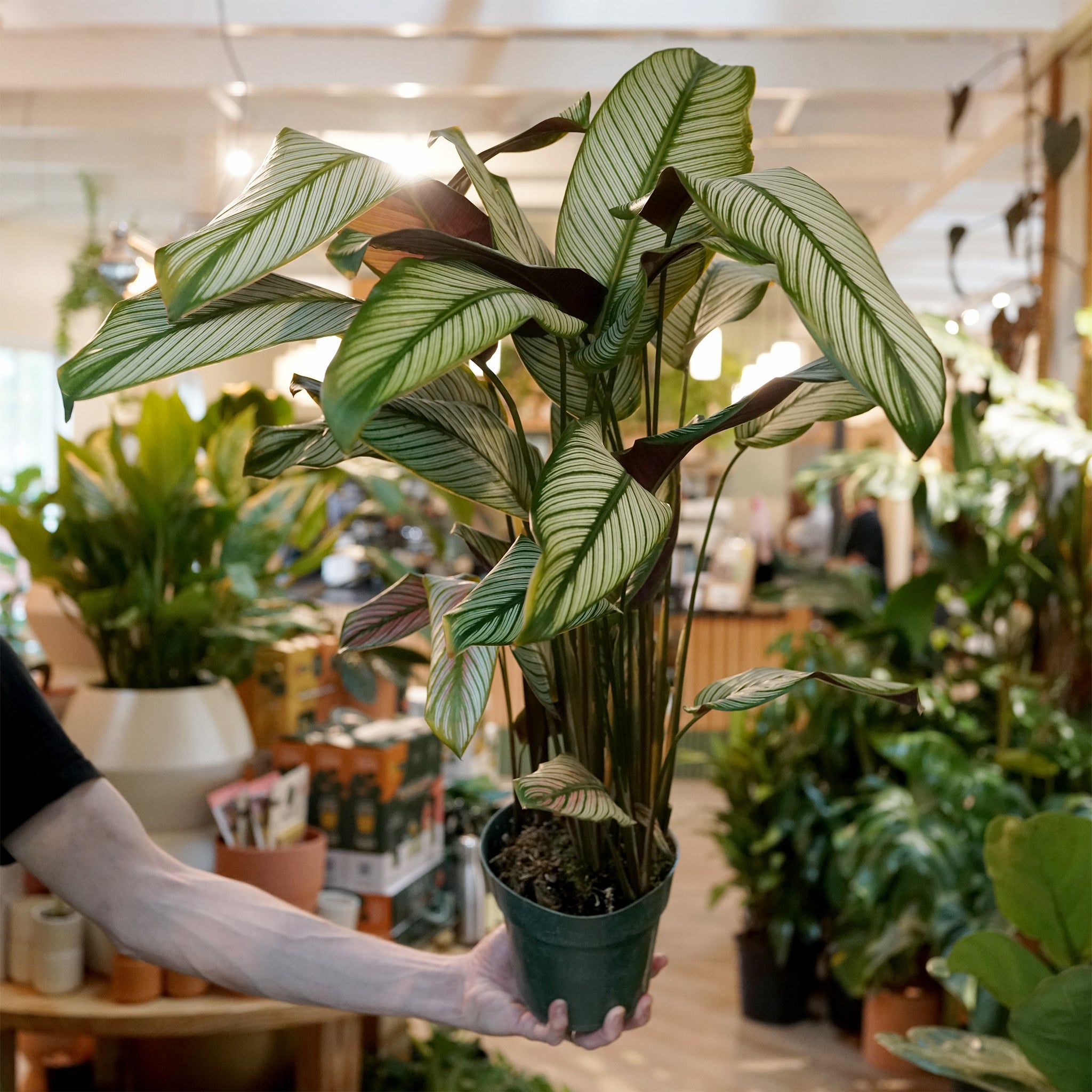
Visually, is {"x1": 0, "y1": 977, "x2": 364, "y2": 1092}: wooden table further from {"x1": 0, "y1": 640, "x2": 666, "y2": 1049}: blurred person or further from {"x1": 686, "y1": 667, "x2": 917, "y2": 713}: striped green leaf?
{"x1": 686, "y1": 667, "x2": 917, "y2": 713}: striped green leaf

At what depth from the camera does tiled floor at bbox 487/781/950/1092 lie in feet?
10.9

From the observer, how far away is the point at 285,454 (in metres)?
0.98

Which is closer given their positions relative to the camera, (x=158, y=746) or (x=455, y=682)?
(x=455, y=682)

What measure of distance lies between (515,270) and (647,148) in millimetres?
155

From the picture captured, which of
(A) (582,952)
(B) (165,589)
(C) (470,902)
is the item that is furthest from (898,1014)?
(A) (582,952)

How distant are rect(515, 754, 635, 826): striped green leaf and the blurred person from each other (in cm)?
42

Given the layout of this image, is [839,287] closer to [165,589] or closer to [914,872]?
[165,589]

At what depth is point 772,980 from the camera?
12.1 feet

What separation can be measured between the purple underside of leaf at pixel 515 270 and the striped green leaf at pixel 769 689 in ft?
0.99

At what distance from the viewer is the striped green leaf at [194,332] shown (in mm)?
759

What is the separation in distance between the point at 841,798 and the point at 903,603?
2.25 feet

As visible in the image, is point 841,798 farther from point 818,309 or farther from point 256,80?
point 256,80

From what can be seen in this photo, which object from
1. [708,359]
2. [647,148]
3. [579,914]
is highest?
[708,359]

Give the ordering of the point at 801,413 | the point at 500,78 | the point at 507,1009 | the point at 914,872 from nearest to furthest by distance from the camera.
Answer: the point at 801,413 → the point at 507,1009 → the point at 914,872 → the point at 500,78
